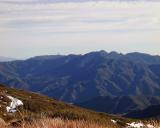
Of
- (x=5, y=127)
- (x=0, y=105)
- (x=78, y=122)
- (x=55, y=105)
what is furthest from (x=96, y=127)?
(x=55, y=105)

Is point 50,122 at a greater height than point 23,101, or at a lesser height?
greater

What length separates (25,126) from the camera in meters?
7.66

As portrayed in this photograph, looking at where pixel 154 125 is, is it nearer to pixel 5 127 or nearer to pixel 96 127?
pixel 96 127

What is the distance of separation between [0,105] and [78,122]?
110 m

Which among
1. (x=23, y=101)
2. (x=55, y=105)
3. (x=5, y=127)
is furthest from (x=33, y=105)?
(x=5, y=127)

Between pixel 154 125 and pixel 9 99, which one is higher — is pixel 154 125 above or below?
above

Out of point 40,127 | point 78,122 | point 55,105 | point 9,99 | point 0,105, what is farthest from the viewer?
point 55,105

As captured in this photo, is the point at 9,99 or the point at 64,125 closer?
the point at 64,125

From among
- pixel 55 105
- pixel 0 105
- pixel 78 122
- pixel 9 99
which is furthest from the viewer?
pixel 55 105

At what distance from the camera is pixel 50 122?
7691 mm

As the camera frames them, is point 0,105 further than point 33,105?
No

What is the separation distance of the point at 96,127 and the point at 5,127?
1.70 m

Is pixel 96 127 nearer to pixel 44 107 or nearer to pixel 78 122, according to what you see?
pixel 78 122

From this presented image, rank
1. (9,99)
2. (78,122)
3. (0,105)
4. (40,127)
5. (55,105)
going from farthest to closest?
(55,105), (9,99), (0,105), (78,122), (40,127)
